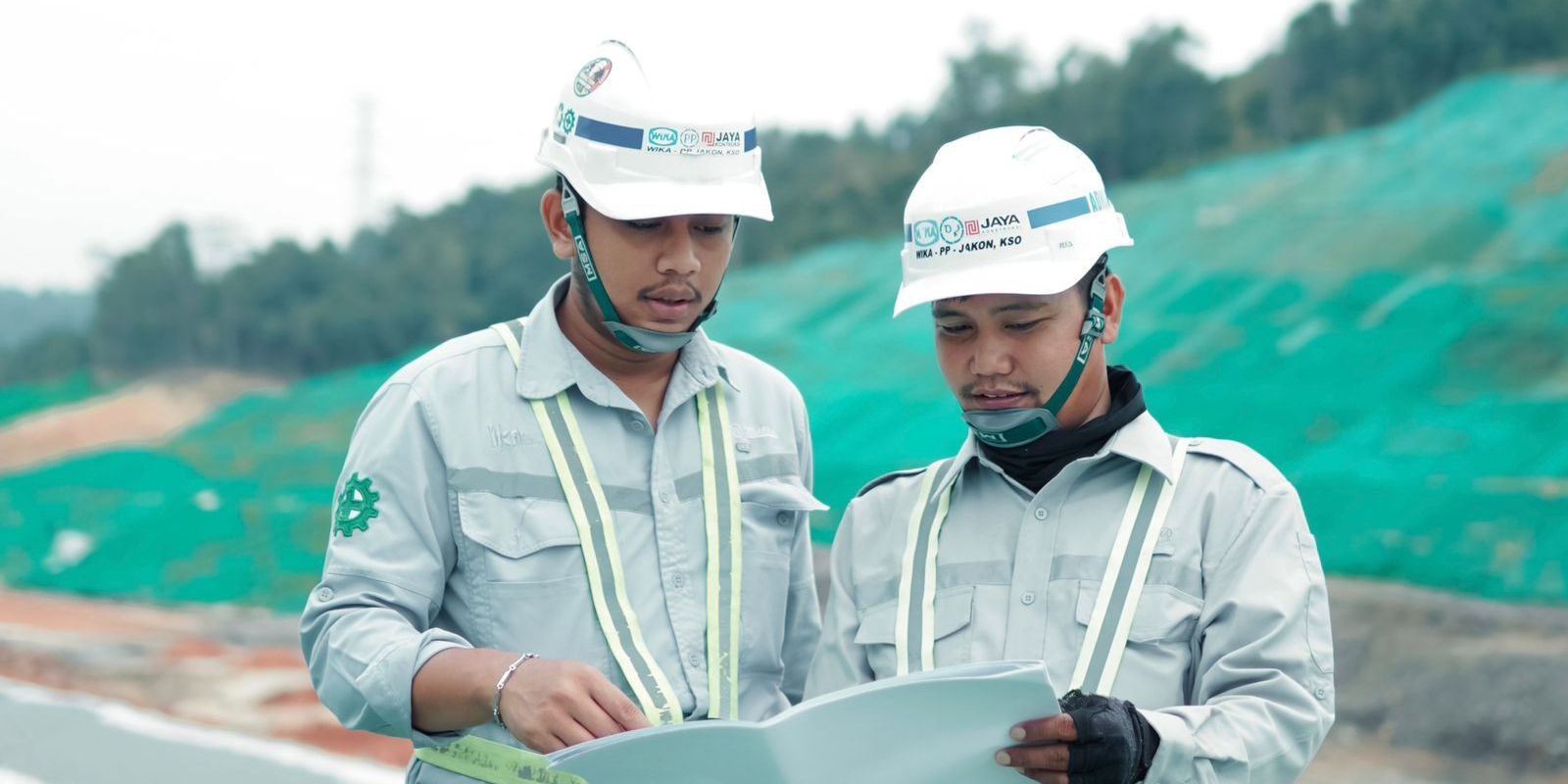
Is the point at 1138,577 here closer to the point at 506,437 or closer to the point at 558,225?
the point at 506,437

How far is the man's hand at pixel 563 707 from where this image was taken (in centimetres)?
234

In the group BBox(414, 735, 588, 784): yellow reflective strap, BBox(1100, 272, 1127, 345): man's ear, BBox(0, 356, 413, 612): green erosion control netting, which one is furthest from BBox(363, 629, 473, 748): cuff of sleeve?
BBox(0, 356, 413, 612): green erosion control netting

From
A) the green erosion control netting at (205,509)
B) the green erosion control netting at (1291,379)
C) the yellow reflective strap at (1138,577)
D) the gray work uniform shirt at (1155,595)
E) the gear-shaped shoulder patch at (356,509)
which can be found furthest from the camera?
the green erosion control netting at (205,509)

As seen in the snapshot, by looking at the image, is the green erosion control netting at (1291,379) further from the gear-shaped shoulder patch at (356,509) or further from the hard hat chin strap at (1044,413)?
the gear-shaped shoulder patch at (356,509)

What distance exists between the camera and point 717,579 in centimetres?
288

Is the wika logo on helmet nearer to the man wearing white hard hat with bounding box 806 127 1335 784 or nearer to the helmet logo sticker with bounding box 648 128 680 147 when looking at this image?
the man wearing white hard hat with bounding box 806 127 1335 784

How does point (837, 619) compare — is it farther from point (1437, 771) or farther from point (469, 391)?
point (1437, 771)

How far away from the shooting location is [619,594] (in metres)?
2.77

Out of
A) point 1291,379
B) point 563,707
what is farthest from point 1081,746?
point 1291,379

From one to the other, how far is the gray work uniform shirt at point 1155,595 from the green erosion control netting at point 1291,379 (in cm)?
794

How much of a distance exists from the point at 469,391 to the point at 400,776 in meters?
5.38

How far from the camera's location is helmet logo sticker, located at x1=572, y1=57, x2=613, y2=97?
2.89 metres

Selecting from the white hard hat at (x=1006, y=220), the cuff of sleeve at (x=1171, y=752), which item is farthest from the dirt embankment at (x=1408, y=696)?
the cuff of sleeve at (x=1171, y=752)

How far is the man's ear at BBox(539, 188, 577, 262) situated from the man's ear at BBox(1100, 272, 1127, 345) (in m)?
0.96
